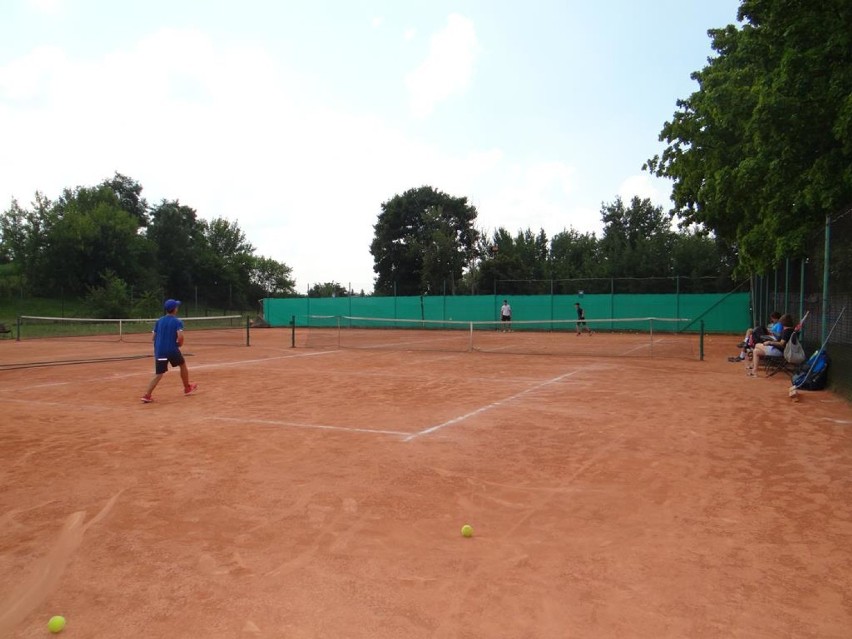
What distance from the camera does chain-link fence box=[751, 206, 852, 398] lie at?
30.0ft

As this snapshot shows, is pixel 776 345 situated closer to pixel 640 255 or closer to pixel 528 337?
pixel 528 337

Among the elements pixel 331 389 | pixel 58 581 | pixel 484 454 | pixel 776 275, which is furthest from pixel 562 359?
pixel 58 581

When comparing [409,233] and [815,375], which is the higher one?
[409,233]

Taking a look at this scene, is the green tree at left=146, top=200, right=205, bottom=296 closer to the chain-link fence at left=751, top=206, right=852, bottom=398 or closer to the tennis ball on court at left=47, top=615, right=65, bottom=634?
the chain-link fence at left=751, top=206, right=852, bottom=398

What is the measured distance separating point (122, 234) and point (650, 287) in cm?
3807

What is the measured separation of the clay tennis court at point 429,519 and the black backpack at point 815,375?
1.11m

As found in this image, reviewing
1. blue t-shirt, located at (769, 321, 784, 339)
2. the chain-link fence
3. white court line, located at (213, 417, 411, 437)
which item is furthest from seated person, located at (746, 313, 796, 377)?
white court line, located at (213, 417, 411, 437)

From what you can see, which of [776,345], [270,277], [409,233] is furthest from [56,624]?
[270,277]

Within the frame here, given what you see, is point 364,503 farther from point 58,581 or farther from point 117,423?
point 117,423

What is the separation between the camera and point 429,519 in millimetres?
4102

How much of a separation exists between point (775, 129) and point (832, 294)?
3549mm

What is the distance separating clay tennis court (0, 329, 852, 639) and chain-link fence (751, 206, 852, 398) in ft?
4.52

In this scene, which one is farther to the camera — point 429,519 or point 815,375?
point 815,375

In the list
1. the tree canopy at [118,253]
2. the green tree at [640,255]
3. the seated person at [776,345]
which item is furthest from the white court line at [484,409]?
the tree canopy at [118,253]
